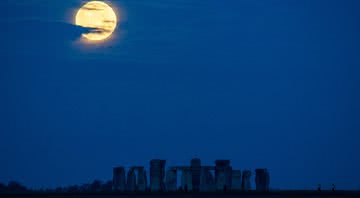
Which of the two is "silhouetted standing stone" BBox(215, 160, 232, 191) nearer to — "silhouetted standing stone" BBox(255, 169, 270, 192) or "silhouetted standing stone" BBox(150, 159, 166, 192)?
"silhouetted standing stone" BBox(255, 169, 270, 192)

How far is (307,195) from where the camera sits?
382ft

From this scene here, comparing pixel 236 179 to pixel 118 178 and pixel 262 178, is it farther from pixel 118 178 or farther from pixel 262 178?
pixel 118 178

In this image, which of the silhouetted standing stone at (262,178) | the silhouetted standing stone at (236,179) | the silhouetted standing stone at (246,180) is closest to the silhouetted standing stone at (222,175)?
the silhouetted standing stone at (236,179)

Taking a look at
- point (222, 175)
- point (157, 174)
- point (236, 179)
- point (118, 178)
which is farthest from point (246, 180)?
point (118, 178)

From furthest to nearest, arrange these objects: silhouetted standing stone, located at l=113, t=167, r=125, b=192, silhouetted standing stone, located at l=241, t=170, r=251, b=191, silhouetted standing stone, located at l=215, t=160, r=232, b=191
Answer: silhouetted standing stone, located at l=113, t=167, r=125, b=192 → silhouetted standing stone, located at l=241, t=170, r=251, b=191 → silhouetted standing stone, located at l=215, t=160, r=232, b=191

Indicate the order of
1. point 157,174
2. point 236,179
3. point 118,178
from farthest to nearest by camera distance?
point 118,178
point 157,174
point 236,179

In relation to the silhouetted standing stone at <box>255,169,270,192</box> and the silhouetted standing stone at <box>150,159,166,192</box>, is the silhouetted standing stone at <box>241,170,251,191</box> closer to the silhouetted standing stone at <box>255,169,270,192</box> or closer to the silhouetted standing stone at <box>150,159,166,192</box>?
the silhouetted standing stone at <box>255,169,270,192</box>

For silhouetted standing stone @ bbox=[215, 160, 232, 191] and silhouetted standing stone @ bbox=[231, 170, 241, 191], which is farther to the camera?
silhouetted standing stone @ bbox=[231, 170, 241, 191]

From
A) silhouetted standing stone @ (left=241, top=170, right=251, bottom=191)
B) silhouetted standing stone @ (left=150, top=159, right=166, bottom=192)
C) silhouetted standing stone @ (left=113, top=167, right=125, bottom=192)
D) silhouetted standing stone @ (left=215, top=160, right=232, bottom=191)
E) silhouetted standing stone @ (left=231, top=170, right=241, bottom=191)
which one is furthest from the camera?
silhouetted standing stone @ (left=113, top=167, right=125, bottom=192)

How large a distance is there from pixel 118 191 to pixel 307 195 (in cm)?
2932

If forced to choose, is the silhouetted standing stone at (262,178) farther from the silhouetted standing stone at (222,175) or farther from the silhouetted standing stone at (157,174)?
the silhouetted standing stone at (157,174)

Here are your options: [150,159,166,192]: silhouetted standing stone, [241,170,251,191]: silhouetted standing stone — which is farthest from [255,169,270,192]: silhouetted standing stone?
[150,159,166,192]: silhouetted standing stone

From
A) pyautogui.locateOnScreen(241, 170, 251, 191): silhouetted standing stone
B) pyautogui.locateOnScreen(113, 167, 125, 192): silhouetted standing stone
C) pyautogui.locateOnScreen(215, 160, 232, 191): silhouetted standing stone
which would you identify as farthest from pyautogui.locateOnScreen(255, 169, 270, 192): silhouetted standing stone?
pyautogui.locateOnScreen(113, 167, 125, 192): silhouetted standing stone

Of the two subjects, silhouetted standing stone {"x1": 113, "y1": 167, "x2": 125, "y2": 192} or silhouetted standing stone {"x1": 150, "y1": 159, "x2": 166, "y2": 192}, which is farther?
silhouetted standing stone {"x1": 113, "y1": 167, "x2": 125, "y2": 192}
